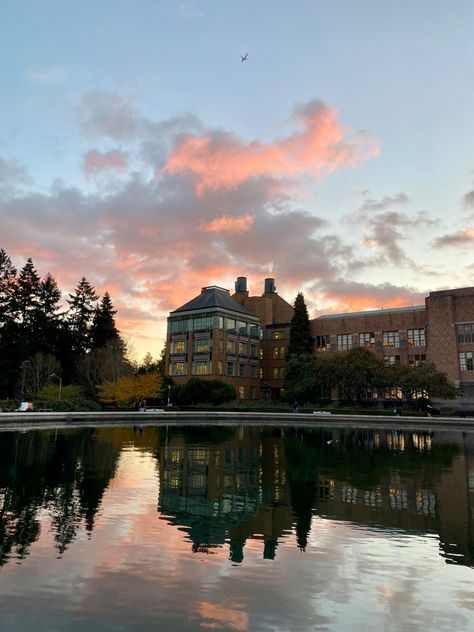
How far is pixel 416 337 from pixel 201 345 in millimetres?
33290

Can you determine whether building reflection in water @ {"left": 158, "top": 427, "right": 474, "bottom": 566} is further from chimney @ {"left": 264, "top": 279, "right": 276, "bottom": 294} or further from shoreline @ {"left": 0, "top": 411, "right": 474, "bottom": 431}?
chimney @ {"left": 264, "top": 279, "right": 276, "bottom": 294}

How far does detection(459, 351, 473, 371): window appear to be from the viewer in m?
67.5

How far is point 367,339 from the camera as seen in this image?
79500 millimetres

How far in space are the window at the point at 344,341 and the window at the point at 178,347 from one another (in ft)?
83.3

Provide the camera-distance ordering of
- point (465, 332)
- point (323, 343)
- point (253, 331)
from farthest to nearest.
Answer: point (253, 331), point (323, 343), point (465, 332)

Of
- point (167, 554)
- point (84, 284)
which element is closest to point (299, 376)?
point (84, 284)

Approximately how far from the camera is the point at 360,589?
7.80m

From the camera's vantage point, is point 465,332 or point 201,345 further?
point 201,345

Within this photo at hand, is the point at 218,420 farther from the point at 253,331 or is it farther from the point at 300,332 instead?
the point at 253,331

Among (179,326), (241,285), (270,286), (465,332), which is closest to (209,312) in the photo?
(179,326)

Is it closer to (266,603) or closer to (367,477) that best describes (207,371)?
(367,477)

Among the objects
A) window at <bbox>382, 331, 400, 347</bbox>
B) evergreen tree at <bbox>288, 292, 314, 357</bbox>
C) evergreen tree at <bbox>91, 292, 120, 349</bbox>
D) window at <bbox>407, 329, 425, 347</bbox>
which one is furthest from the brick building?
evergreen tree at <bbox>91, 292, 120, 349</bbox>

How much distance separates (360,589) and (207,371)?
238ft

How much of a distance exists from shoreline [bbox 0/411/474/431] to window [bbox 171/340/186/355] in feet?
103
